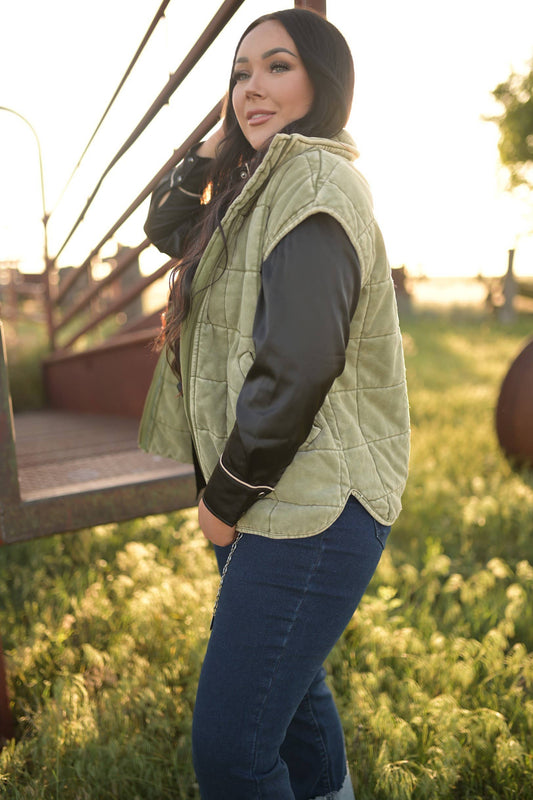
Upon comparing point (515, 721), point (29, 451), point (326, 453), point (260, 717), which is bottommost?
point (515, 721)

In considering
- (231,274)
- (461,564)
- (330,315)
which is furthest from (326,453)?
(461,564)

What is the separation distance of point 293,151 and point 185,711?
2.00m

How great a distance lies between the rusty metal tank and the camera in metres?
4.98

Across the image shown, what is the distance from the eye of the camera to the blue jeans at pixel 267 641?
1.28m

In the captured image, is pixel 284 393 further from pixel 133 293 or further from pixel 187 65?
pixel 133 293

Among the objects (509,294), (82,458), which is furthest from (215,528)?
(509,294)

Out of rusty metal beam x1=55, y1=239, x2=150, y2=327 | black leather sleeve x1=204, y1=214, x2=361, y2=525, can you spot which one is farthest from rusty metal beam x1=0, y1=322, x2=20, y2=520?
black leather sleeve x1=204, y1=214, x2=361, y2=525

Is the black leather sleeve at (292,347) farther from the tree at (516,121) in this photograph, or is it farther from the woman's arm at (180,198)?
the tree at (516,121)

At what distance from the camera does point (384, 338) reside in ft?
4.60

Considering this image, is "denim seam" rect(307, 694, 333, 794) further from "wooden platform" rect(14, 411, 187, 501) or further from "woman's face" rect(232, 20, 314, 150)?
"woman's face" rect(232, 20, 314, 150)

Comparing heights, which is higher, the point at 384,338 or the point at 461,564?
the point at 384,338

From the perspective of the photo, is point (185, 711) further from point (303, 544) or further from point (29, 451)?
point (29, 451)

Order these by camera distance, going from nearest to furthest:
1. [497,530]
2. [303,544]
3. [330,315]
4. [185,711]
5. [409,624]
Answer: [330,315]
[303,544]
[185,711]
[409,624]
[497,530]

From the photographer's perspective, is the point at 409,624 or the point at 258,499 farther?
the point at 409,624
